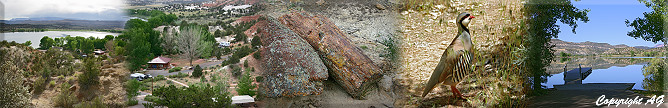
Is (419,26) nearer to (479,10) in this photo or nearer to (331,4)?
(479,10)

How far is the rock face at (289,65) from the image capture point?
141 inches

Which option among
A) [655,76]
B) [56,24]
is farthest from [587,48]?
[56,24]

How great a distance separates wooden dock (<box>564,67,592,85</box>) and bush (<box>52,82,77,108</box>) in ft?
20.3

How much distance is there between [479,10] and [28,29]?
6.14 metres

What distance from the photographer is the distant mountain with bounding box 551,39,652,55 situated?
3.46 metres

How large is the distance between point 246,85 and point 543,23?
3242 mm

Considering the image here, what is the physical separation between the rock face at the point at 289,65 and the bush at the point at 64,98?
3.26 m

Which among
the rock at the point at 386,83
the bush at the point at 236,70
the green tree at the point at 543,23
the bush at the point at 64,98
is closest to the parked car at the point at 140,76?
the bush at the point at 64,98

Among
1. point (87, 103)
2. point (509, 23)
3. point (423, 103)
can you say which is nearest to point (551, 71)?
point (509, 23)

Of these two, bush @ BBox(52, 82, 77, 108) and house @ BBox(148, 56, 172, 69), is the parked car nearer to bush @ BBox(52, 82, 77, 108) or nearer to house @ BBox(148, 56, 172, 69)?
house @ BBox(148, 56, 172, 69)

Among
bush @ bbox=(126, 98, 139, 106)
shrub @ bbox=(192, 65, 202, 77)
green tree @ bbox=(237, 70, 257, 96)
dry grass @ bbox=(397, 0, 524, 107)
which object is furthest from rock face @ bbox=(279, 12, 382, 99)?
bush @ bbox=(126, 98, 139, 106)

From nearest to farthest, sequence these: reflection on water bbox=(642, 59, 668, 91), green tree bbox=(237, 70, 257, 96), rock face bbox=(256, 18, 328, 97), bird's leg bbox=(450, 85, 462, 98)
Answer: bird's leg bbox=(450, 85, 462, 98), rock face bbox=(256, 18, 328, 97), reflection on water bbox=(642, 59, 668, 91), green tree bbox=(237, 70, 257, 96)

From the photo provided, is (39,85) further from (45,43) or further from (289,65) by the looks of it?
(289,65)

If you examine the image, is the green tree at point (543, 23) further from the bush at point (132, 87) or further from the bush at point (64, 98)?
the bush at point (64, 98)
